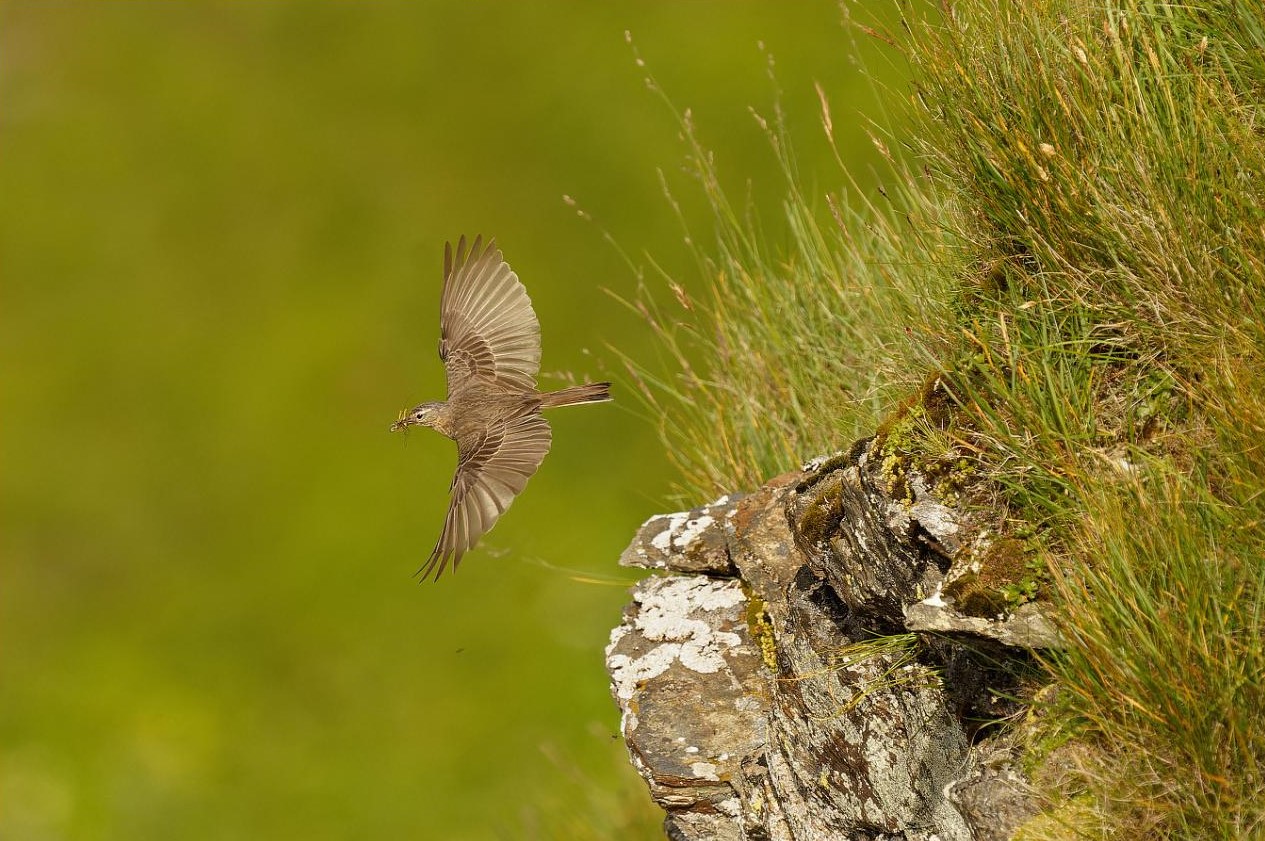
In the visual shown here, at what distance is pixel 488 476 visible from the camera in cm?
551

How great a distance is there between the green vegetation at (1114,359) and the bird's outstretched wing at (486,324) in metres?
2.62

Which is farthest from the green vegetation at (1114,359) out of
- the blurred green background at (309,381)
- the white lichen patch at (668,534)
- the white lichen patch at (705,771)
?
the blurred green background at (309,381)

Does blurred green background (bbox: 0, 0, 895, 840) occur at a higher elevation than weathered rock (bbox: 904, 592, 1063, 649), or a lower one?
higher

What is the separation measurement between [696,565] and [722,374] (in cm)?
127

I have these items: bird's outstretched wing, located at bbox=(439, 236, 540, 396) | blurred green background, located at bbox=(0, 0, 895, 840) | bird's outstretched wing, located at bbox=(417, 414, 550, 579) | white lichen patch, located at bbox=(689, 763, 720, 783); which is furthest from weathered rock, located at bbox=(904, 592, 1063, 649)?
blurred green background, located at bbox=(0, 0, 895, 840)

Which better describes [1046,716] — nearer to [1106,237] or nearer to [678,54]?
[1106,237]

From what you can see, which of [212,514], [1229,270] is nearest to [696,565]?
[1229,270]

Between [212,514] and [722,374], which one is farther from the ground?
[212,514]

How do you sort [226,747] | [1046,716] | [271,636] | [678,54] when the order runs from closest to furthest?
1. [1046,716]
2. [226,747]
3. [271,636]
4. [678,54]

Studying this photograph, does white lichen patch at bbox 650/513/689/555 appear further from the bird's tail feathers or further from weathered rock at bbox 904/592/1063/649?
weathered rock at bbox 904/592/1063/649

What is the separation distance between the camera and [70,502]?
2036 cm

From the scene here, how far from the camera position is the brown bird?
17.7 ft

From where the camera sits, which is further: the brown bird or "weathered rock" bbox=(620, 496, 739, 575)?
the brown bird

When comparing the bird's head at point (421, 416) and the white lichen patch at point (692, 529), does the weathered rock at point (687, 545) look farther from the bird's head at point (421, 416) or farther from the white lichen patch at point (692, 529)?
the bird's head at point (421, 416)
